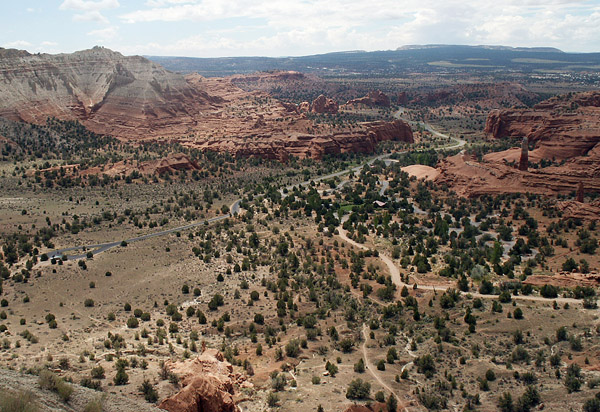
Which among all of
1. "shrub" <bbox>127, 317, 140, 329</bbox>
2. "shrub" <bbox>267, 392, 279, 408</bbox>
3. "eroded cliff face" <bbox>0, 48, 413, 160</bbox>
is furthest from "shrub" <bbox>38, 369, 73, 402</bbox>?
"eroded cliff face" <bbox>0, 48, 413, 160</bbox>

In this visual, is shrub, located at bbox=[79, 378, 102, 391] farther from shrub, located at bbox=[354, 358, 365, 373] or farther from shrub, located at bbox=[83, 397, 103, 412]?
shrub, located at bbox=[354, 358, 365, 373]

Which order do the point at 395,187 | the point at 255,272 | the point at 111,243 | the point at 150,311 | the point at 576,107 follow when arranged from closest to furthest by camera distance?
the point at 150,311 → the point at 255,272 → the point at 111,243 → the point at 395,187 → the point at 576,107

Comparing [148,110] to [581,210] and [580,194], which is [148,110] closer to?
[580,194]

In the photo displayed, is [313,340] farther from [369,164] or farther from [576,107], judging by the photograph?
[576,107]

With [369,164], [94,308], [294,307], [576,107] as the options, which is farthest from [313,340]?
[576,107]

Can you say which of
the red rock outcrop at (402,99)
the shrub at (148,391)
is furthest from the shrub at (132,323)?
A: the red rock outcrop at (402,99)

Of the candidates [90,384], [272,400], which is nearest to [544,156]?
[272,400]

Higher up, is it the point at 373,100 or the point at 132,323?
the point at 373,100
